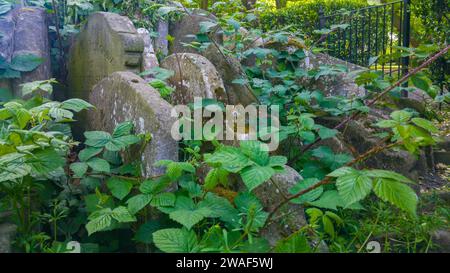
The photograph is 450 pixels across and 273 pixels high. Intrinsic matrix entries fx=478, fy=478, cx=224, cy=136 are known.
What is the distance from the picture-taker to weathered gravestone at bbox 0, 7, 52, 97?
388 centimetres

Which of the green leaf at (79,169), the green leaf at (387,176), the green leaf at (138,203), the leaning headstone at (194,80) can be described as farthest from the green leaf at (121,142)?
the green leaf at (387,176)

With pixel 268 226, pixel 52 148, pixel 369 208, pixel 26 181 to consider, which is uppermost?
pixel 52 148

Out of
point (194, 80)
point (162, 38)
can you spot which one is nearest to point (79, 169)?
point (194, 80)

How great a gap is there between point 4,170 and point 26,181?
21 cm

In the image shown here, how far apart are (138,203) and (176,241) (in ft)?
1.34

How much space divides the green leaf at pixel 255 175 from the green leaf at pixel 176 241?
0.34m

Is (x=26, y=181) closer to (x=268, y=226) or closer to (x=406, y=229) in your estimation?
(x=268, y=226)

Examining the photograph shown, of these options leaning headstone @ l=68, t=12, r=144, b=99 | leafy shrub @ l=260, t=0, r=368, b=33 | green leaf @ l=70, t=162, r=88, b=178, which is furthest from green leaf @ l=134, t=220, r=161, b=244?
leafy shrub @ l=260, t=0, r=368, b=33

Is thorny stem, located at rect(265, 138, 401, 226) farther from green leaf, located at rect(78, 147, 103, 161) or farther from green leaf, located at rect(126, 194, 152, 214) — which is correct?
green leaf, located at rect(78, 147, 103, 161)

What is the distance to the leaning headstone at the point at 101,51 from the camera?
3.64m

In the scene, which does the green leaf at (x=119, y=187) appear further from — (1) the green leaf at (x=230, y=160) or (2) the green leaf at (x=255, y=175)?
(2) the green leaf at (x=255, y=175)

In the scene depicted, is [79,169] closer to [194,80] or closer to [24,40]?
[194,80]
